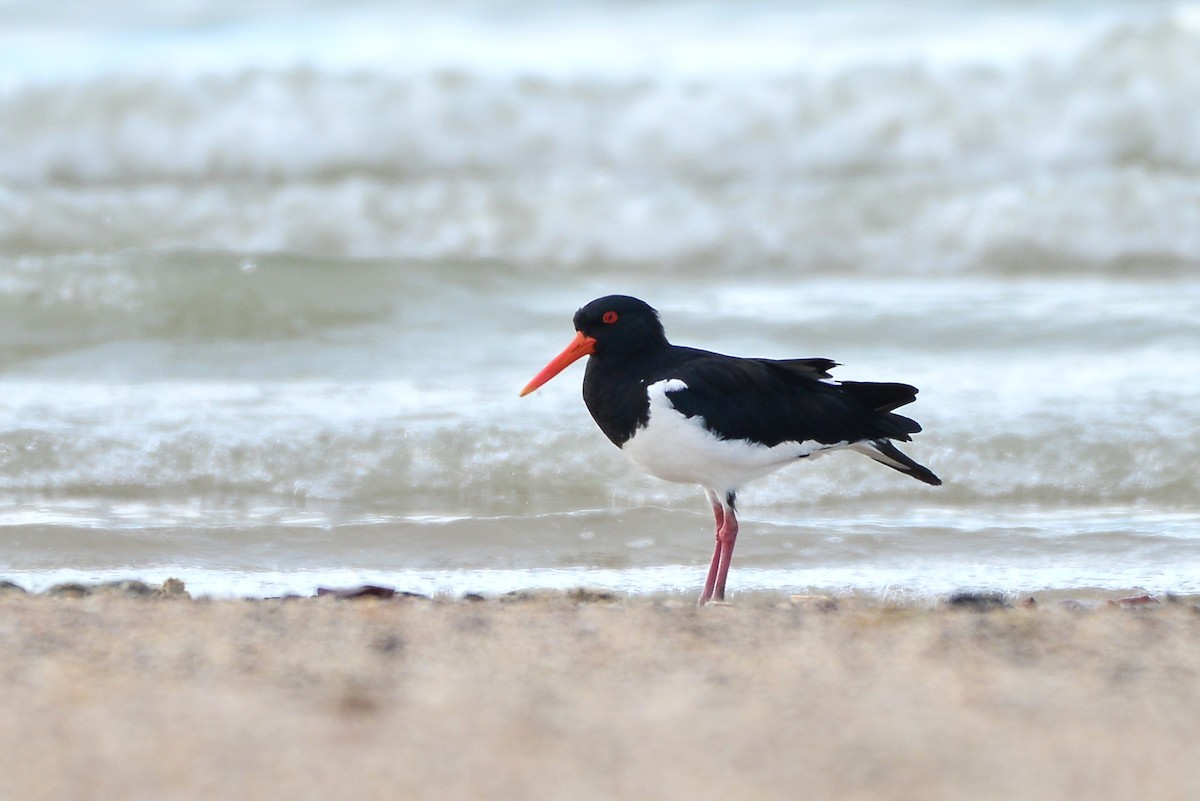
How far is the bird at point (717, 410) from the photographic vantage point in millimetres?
4262

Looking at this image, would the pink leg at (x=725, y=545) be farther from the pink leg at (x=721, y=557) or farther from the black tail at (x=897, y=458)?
the black tail at (x=897, y=458)

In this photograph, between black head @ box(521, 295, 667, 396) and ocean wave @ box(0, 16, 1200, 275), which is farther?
ocean wave @ box(0, 16, 1200, 275)

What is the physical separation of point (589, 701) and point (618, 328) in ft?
6.24

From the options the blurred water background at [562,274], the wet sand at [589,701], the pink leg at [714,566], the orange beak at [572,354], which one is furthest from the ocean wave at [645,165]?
the wet sand at [589,701]

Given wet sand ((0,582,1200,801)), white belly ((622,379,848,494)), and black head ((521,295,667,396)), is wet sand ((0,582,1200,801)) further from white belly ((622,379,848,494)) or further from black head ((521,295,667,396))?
black head ((521,295,667,396))

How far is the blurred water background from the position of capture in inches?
193

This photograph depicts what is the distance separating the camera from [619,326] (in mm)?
4492

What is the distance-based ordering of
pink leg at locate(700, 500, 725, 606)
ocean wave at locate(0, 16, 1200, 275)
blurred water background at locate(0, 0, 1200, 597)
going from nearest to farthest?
pink leg at locate(700, 500, 725, 606) → blurred water background at locate(0, 0, 1200, 597) → ocean wave at locate(0, 16, 1200, 275)

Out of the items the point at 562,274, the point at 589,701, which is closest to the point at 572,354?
the point at 589,701

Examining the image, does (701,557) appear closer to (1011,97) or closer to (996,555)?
(996,555)

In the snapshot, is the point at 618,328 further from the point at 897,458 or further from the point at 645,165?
the point at 645,165

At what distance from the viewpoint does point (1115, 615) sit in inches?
137

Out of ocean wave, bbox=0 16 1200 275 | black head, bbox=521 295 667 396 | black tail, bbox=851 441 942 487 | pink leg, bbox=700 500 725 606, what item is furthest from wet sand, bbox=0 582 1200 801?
ocean wave, bbox=0 16 1200 275

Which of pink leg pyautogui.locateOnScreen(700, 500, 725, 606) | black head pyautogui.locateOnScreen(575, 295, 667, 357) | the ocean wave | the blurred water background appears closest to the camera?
pink leg pyautogui.locateOnScreen(700, 500, 725, 606)
